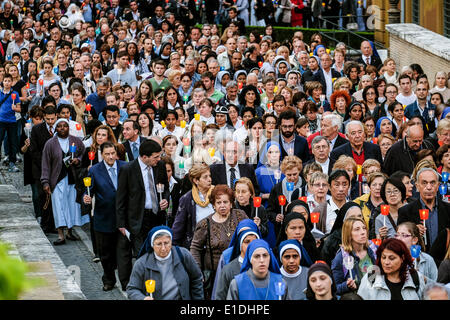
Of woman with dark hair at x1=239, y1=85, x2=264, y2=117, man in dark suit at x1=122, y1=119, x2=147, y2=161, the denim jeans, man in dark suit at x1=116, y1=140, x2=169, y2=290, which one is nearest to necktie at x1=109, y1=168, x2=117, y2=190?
man in dark suit at x1=116, y1=140, x2=169, y2=290

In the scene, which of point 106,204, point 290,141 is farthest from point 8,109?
point 290,141

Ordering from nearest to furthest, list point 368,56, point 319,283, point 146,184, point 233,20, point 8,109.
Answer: point 319,283 < point 146,184 < point 8,109 < point 368,56 < point 233,20

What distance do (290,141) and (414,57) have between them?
1137 cm

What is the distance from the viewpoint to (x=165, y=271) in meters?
8.63

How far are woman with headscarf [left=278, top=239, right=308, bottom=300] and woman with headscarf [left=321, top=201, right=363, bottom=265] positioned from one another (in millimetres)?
999

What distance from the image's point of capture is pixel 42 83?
1839 cm

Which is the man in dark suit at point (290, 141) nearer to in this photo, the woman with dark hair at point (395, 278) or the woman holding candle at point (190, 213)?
the woman holding candle at point (190, 213)

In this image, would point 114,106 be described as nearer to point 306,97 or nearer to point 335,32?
point 306,97

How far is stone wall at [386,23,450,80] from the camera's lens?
22716mm

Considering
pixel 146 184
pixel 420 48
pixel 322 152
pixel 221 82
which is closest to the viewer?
pixel 146 184

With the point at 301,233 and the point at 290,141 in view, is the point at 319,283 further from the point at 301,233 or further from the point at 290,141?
the point at 290,141

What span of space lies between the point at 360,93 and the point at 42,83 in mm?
5619

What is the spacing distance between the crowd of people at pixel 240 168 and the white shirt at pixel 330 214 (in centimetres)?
1

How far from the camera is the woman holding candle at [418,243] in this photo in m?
8.95
